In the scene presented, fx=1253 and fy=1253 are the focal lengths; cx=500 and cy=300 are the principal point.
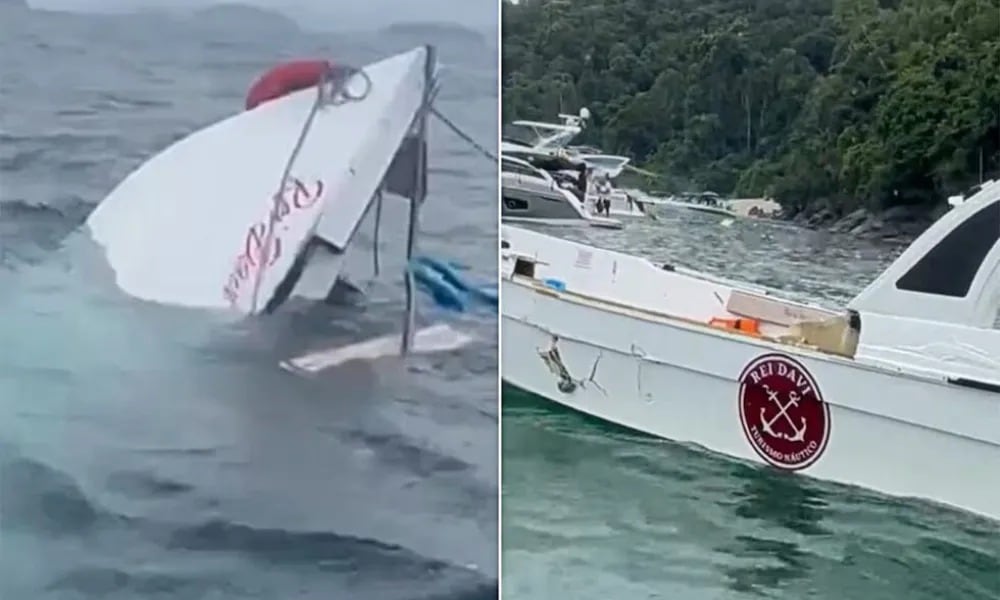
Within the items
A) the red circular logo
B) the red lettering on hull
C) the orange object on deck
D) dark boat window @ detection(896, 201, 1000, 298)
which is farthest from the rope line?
dark boat window @ detection(896, 201, 1000, 298)

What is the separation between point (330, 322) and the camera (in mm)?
2449

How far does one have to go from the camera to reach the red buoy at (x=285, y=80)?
7.97 ft

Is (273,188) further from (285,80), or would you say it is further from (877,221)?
(877,221)

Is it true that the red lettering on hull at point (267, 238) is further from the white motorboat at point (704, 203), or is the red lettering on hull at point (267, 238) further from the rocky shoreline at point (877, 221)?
the rocky shoreline at point (877, 221)

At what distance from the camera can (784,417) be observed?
7.38 ft

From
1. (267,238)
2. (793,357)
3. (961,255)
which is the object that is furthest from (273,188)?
(961,255)

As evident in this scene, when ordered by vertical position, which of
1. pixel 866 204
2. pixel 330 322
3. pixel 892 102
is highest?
pixel 892 102

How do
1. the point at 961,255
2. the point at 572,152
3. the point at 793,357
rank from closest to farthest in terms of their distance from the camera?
the point at 961,255 < the point at 793,357 < the point at 572,152

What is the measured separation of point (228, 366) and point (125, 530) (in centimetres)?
38

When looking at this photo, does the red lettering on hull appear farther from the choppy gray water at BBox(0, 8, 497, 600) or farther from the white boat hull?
the white boat hull

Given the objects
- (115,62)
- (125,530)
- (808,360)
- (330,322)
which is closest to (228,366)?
(330,322)

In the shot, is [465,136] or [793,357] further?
[465,136]

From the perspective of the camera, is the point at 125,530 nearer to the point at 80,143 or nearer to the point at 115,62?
the point at 80,143

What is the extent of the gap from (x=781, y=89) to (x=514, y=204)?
1.79 ft
